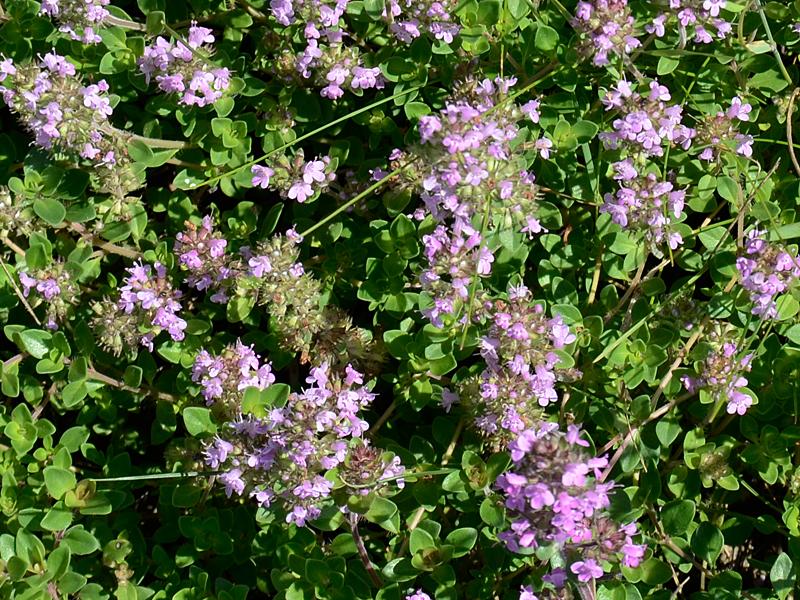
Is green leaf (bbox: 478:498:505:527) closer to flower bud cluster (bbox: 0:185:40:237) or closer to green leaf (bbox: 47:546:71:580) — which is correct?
green leaf (bbox: 47:546:71:580)

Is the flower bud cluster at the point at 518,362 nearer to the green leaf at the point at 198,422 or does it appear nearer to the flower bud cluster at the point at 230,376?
the flower bud cluster at the point at 230,376

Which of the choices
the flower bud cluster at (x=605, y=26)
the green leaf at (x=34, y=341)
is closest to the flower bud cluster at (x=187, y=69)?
the green leaf at (x=34, y=341)

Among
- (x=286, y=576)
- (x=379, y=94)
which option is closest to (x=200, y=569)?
(x=286, y=576)

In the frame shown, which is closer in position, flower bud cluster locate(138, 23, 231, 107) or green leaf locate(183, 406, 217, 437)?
green leaf locate(183, 406, 217, 437)

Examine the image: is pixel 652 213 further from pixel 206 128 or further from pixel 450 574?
pixel 206 128

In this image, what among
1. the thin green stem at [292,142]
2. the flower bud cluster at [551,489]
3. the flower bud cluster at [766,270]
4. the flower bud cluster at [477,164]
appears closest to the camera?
the flower bud cluster at [551,489]

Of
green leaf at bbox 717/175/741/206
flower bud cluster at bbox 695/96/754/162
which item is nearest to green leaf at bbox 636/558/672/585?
green leaf at bbox 717/175/741/206

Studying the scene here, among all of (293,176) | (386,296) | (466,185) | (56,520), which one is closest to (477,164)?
(466,185)
